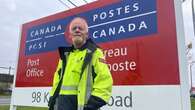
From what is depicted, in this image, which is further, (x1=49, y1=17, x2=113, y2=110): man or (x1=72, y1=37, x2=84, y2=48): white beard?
(x1=72, y1=37, x2=84, y2=48): white beard

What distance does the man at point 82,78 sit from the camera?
241cm

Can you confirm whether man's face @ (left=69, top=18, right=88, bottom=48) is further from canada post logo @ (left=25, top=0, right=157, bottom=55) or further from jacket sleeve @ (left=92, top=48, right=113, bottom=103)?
canada post logo @ (left=25, top=0, right=157, bottom=55)

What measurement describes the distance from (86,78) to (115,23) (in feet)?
5.10

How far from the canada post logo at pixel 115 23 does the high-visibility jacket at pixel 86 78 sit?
1.15 meters

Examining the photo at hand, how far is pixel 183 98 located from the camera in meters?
3.19

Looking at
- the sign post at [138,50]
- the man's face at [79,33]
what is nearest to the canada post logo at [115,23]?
the sign post at [138,50]

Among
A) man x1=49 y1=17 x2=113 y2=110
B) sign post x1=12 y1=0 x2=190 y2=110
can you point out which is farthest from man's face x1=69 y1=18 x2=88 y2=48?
sign post x1=12 y1=0 x2=190 y2=110

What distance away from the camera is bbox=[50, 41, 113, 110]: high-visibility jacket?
243 cm

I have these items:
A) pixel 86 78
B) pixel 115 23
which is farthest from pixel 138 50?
pixel 86 78

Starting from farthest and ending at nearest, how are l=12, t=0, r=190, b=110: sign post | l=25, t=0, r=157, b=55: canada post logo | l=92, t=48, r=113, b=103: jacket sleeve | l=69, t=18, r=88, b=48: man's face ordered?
l=25, t=0, r=157, b=55: canada post logo → l=12, t=0, r=190, b=110: sign post → l=69, t=18, r=88, b=48: man's face → l=92, t=48, r=113, b=103: jacket sleeve

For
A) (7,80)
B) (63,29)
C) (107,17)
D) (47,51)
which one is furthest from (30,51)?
(7,80)

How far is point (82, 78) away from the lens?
101 inches

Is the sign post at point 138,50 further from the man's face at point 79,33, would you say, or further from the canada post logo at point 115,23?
the man's face at point 79,33

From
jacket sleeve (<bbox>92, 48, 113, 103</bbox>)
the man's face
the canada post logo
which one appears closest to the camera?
jacket sleeve (<bbox>92, 48, 113, 103</bbox>)
